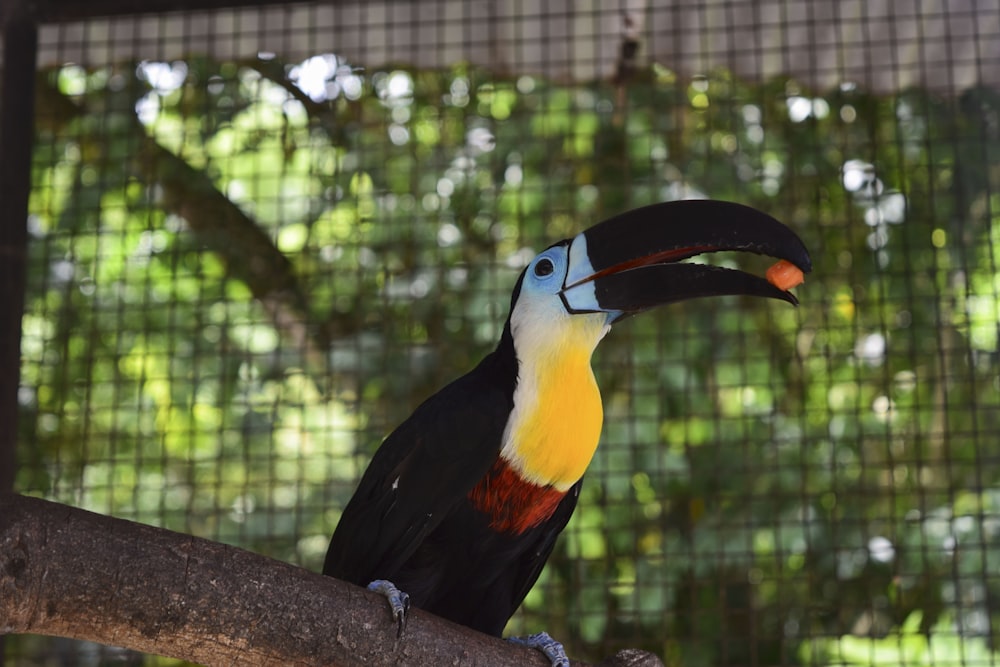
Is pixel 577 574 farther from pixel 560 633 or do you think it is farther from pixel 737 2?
pixel 737 2

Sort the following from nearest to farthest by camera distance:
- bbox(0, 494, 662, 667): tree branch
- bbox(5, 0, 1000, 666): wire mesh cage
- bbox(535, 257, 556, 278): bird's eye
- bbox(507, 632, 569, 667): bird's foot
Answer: bbox(0, 494, 662, 667): tree branch → bbox(507, 632, 569, 667): bird's foot → bbox(535, 257, 556, 278): bird's eye → bbox(5, 0, 1000, 666): wire mesh cage

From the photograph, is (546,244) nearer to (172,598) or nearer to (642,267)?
(642,267)

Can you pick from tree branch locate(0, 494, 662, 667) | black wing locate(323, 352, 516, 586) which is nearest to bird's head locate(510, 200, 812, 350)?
black wing locate(323, 352, 516, 586)

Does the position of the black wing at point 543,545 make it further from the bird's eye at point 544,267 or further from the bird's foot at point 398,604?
the bird's foot at point 398,604

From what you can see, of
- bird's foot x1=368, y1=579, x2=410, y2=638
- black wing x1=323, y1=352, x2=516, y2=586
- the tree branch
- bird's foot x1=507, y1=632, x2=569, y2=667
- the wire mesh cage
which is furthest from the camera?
the wire mesh cage

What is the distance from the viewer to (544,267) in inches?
89.4

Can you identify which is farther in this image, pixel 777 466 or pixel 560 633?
pixel 560 633

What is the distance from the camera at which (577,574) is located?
11.2 ft

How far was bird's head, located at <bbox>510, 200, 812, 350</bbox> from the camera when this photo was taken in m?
2.02

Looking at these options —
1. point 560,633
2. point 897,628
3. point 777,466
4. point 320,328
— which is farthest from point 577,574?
point 320,328

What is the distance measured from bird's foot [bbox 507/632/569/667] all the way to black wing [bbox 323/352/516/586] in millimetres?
269

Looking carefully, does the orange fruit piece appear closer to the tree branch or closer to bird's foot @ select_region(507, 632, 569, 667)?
bird's foot @ select_region(507, 632, 569, 667)

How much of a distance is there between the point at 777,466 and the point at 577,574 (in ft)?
2.14

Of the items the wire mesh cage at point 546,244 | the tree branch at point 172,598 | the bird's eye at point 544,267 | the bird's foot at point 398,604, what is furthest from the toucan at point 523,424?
the wire mesh cage at point 546,244
